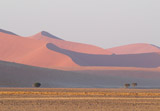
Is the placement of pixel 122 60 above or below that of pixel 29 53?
below

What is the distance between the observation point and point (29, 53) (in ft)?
450

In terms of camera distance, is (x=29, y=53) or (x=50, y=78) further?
Result: (x=29, y=53)

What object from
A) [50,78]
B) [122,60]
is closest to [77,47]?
[122,60]

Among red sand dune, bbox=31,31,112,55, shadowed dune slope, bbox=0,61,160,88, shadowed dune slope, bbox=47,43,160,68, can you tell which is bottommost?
shadowed dune slope, bbox=0,61,160,88

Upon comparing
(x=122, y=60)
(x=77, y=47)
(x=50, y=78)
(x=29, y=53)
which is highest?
(x=77, y=47)

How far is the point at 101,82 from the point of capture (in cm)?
8812

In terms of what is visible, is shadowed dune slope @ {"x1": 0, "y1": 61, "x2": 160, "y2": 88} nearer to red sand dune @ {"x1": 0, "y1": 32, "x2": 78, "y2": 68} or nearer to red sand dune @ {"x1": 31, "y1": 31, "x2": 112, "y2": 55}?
red sand dune @ {"x1": 0, "y1": 32, "x2": 78, "y2": 68}

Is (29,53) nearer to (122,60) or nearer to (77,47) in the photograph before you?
(122,60)

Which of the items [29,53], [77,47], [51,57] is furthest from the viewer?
[77,47]

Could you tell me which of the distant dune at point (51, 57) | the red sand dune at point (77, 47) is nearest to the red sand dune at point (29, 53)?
the distant dune at point (51, 57)

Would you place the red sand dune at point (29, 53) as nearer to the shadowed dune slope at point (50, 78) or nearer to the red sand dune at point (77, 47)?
the red sand dune at point (77, 47)

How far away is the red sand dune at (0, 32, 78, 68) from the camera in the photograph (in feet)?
417

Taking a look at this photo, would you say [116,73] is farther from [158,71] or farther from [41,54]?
[41,54]

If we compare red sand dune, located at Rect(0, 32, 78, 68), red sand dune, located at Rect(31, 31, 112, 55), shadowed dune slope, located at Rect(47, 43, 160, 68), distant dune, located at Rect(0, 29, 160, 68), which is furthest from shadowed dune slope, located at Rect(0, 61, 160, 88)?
red sand dune, located at Rect(31, 31, 112, 55)
